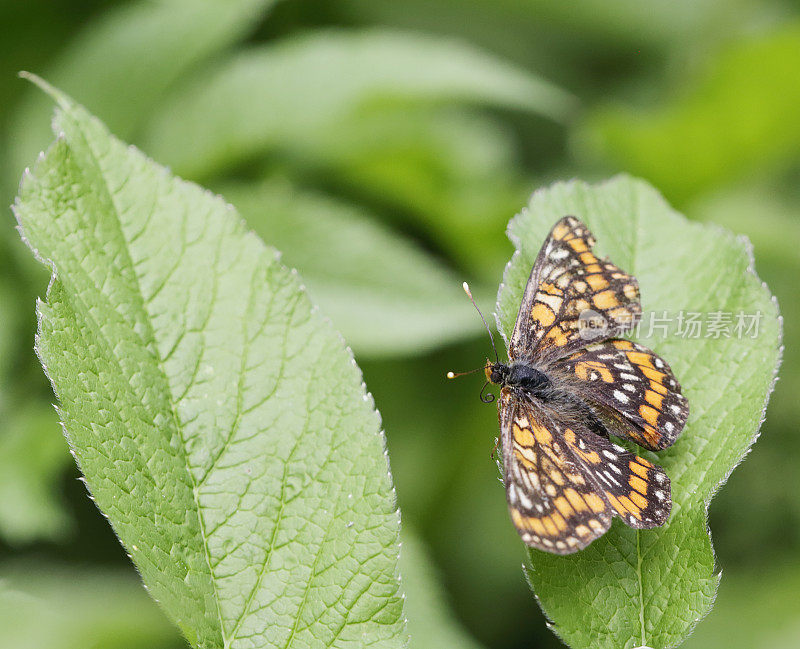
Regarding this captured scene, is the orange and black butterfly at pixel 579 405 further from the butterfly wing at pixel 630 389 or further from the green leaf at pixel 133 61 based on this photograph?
the green leaf at pixel 133 61

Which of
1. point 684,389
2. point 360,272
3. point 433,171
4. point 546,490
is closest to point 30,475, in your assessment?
point 360,272

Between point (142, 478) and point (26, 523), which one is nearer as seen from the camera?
point (142, 478)

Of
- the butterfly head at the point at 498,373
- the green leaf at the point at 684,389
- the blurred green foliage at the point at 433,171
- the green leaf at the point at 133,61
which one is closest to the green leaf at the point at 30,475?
the blurred green foliage at the point at 433,171

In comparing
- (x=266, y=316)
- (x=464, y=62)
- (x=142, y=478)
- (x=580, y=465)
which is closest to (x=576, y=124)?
(x=464, y=62)

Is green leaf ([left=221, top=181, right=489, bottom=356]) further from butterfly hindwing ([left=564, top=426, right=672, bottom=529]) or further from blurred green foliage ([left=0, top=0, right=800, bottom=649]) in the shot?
butterfly hindwing ([left=564, top=426, right=672, bottom=529])

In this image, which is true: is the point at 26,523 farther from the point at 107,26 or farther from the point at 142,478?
the point at 107,26

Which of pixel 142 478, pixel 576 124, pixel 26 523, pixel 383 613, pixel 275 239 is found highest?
pixel 576 124

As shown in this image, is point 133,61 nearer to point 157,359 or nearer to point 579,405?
point 157,359
